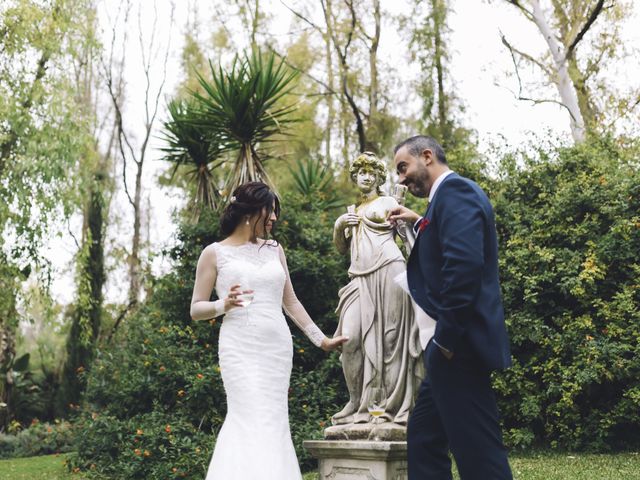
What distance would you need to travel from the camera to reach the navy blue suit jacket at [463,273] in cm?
275

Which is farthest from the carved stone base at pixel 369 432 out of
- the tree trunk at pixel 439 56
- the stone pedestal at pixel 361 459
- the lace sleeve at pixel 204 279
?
the tree trunk at pixel 439 56

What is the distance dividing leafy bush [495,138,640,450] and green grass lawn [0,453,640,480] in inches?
17.4

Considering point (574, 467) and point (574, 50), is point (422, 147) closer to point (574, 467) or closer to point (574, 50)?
point (574, 467)

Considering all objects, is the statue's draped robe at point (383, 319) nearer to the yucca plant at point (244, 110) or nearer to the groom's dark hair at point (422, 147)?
the groom's dark hair at point (422, 147)

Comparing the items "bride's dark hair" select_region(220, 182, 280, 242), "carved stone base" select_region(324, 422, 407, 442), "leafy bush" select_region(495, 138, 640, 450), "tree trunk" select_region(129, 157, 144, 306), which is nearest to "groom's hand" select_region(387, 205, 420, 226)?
"bride's dark hair" select_region(220, 182, 280, 242)

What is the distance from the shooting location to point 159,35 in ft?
66.1

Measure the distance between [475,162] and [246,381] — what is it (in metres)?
7.92

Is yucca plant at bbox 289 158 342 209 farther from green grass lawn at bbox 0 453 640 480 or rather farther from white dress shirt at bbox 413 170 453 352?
white dress shirt at bbox 413 170 453 352

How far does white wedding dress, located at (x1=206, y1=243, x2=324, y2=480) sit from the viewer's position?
3.32 m

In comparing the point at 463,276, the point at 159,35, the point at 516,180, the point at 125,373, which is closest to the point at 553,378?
the point at 516,180

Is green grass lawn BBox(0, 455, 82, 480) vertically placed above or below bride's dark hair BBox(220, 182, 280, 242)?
below

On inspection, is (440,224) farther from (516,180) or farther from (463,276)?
(516,180)

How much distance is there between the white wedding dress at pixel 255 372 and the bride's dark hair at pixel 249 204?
0.50 feet

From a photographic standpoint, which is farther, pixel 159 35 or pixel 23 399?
pixel 159 35
